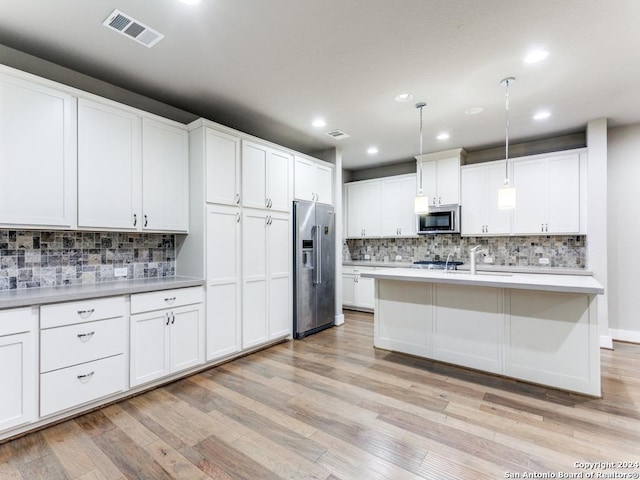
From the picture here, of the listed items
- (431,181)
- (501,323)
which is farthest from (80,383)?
(431,181)

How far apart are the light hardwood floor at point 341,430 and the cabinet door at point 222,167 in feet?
Answer: 6.02

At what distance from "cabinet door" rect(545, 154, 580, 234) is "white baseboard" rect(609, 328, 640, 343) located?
1408 millimetres

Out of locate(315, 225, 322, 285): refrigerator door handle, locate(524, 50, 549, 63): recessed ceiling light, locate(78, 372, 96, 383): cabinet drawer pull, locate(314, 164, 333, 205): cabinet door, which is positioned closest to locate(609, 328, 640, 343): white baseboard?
locate(524, 50, 549, 63): recessed ceiling light

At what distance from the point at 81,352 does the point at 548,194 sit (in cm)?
559

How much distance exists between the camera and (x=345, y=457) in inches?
75.7

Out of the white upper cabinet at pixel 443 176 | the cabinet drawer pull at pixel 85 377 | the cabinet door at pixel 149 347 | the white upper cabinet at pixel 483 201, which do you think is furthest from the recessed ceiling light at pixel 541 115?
the cabinet drawer pull at pixel 85 377

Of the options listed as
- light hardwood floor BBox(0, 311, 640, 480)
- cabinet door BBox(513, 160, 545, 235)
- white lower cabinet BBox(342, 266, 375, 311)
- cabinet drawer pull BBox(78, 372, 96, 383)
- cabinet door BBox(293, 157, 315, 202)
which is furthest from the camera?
white lower cabinet BBox(342, 266, 375, 311)

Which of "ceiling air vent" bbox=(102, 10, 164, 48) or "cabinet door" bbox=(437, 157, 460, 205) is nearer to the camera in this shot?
"ceiling air vent" bbox=(102, 10, 164, 48)

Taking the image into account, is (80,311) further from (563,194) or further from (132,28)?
(563,194)

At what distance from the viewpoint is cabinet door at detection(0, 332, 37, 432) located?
2.02 m

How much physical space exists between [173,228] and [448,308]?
2.94 meters

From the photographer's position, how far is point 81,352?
2.37m

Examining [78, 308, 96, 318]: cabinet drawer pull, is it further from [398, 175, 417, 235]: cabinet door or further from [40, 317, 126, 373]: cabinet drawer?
[398, 175, 417, 235]: cabinet door

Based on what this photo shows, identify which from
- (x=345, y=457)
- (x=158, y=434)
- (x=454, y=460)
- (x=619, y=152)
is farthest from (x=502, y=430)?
(x=619, y=152)
